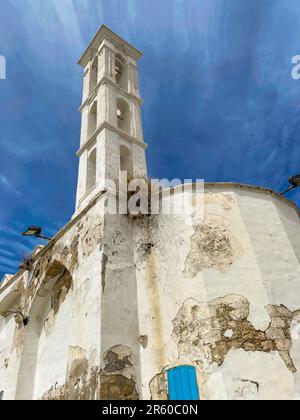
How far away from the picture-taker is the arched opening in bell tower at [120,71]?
15422mm

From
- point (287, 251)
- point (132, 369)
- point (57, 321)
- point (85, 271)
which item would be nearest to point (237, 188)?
point (287, 251)

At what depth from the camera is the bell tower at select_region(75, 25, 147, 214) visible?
1081 cm

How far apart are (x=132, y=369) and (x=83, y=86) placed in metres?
13.8

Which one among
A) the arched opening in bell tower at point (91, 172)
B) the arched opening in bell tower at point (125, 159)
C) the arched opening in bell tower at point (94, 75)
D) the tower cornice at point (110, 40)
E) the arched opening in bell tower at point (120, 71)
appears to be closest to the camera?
the arched opening in bell tower at point (91, 172)

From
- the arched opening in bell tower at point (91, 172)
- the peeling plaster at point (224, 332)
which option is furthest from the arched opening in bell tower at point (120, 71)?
the peeling plaster at point (224, 332)

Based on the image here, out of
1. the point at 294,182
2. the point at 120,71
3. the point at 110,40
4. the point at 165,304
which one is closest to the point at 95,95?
the point at 120,71

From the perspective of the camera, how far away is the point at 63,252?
945 cm

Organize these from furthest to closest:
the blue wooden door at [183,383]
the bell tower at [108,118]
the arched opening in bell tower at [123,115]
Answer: the arched opening in bell tower at [123,115] → the bell tower at [108,118] → the blue wooden door at [183,383]

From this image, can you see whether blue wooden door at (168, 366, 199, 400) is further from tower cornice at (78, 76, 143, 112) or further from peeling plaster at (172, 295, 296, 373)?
tower cornice at (78, 76, 143, 112)

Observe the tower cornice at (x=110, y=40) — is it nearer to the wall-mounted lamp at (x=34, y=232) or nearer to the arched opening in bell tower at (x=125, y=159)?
the arched opening in bell tower at (x=125, y=159)

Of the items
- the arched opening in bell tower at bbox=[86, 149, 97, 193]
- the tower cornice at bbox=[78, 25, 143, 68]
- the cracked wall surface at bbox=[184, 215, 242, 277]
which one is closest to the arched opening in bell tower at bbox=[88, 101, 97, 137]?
the arched opening in bell tower at bbox=[86, 149, 97, 193]

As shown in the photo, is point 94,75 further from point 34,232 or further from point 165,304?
point 165,304

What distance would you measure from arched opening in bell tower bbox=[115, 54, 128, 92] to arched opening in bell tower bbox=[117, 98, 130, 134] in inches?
62.7

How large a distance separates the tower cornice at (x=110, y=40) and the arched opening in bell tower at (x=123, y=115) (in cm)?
429
